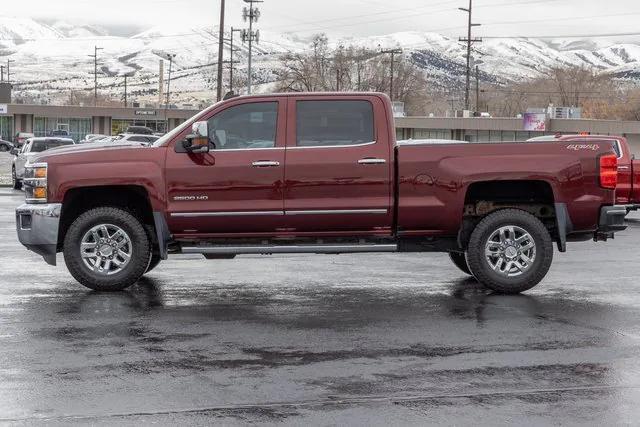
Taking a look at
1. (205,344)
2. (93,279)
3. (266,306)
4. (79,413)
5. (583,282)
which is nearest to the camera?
(79,413)

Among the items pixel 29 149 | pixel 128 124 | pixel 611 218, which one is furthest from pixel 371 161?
pixel 128 124

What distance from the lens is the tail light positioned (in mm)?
12461

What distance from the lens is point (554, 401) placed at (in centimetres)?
734

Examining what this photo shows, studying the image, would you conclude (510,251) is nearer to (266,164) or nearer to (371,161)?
(371,161)

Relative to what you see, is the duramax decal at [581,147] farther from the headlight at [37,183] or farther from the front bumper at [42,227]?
the headlight at [37,183]

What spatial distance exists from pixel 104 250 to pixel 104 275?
270 mm

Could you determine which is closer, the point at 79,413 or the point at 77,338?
the point at 79,413

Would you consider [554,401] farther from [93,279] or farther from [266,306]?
[93,279]

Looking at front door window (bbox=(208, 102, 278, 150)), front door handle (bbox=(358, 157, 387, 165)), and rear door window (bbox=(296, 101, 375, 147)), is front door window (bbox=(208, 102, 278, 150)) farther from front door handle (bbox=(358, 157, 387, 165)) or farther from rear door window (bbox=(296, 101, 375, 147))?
front door handle (bbox=(358, 157, 387, 165))

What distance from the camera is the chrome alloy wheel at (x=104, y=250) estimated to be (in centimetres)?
1233

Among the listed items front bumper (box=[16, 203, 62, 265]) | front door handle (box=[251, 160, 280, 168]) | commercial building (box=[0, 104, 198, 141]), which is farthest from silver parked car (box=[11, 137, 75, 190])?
commercial building (box=[0, 104, 198, 141])

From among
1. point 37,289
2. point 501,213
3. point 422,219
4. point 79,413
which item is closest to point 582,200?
point 501,213

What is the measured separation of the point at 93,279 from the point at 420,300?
3451 millimetres

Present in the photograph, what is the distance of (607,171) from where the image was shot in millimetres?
12492
